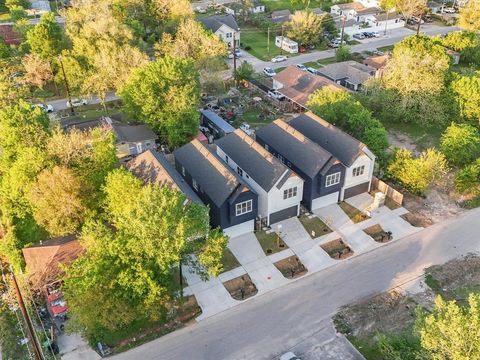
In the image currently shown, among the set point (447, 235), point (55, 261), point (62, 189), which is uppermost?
point (62, 189)

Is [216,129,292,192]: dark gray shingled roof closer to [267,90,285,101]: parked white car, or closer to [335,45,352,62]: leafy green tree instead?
[267,90,285,101]: parked white car

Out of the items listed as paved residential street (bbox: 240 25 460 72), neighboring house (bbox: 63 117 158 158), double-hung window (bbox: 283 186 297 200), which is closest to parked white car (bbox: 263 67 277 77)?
paved residential street (bbox: 240 25 460 72)

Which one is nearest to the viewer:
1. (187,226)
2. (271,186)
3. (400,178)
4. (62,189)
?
(187,226)

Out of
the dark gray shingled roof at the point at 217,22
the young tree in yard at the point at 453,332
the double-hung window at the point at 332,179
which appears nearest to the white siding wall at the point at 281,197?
the double-hung window at the point at 332,179

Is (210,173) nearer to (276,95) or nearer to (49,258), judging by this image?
(49,258)

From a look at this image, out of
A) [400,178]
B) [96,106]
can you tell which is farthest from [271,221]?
[96,106]

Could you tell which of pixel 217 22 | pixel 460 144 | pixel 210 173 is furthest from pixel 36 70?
pixel 460 144

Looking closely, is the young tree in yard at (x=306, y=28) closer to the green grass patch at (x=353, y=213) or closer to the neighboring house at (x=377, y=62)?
the neighboring house at (x=377, y=62)

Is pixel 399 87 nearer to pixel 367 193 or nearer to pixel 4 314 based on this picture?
pixel 367 193
